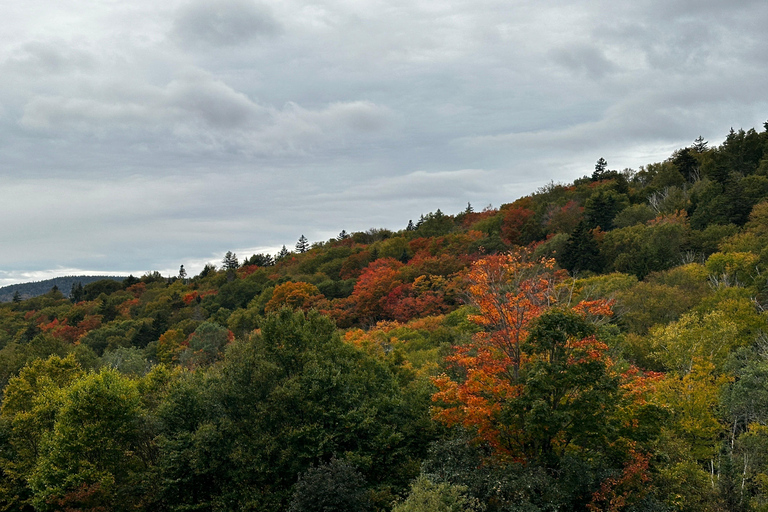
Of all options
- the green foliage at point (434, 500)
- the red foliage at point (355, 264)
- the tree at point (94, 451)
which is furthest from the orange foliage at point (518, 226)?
the green foliage at point (434, 500)

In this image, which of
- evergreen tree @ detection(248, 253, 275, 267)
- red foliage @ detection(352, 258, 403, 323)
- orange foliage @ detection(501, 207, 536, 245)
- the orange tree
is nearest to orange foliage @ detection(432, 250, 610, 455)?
the orange tree

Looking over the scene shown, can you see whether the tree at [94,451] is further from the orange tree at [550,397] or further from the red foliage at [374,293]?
the red foliage at [374,293]

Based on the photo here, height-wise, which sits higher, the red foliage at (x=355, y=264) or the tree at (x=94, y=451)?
the red foliage at (x=355, y=264)

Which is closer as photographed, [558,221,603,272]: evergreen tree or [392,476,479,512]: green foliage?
[392,476,479,512]: green foliage

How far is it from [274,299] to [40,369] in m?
43.5

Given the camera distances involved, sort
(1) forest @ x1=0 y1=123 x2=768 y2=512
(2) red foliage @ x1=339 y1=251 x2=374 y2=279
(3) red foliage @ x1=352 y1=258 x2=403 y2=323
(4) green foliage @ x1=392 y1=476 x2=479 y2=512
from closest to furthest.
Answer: (4) green foliage @ x1=392 y1=476 x2=479 y2=512
(1) forest @ x1=0 y1=123 x2=768 y2=512
(3) red foliage @ x1=352 y1=258 x2=403 y2=323
(2) red foliage @ x1=339 y1=251 x2=374 y2=279

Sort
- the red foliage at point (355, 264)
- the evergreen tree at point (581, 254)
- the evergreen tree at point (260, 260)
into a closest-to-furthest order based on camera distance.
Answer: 1. the evergreen tree at point (581, 254)
2. the red foliage at point (355, 264)
3. the evergreen tree at point (260, 260)

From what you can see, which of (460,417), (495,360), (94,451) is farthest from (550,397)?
(94,451)

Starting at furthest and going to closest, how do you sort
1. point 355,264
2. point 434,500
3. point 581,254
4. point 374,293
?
point 355,264 → point 374,293 → point 581,254 → point 434,500

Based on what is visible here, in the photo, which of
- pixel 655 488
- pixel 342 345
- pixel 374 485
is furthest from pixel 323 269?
pixel 655 488

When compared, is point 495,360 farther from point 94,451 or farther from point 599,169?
point 599,169

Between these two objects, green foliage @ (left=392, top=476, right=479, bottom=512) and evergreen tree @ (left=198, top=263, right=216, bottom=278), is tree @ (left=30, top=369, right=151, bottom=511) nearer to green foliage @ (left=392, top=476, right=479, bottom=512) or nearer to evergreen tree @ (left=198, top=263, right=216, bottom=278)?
green foliage @ (left=392, top=476, right=479, bottom=512)

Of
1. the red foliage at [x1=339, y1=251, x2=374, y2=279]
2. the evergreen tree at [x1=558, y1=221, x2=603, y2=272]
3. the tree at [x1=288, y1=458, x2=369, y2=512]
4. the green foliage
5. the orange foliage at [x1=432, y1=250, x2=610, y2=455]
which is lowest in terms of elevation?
the tree at [x1=288, y1=458, x2=369, y2=512]

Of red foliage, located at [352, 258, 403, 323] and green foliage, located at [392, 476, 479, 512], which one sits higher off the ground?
red foliage, located at [352, 258, 403, 323]
